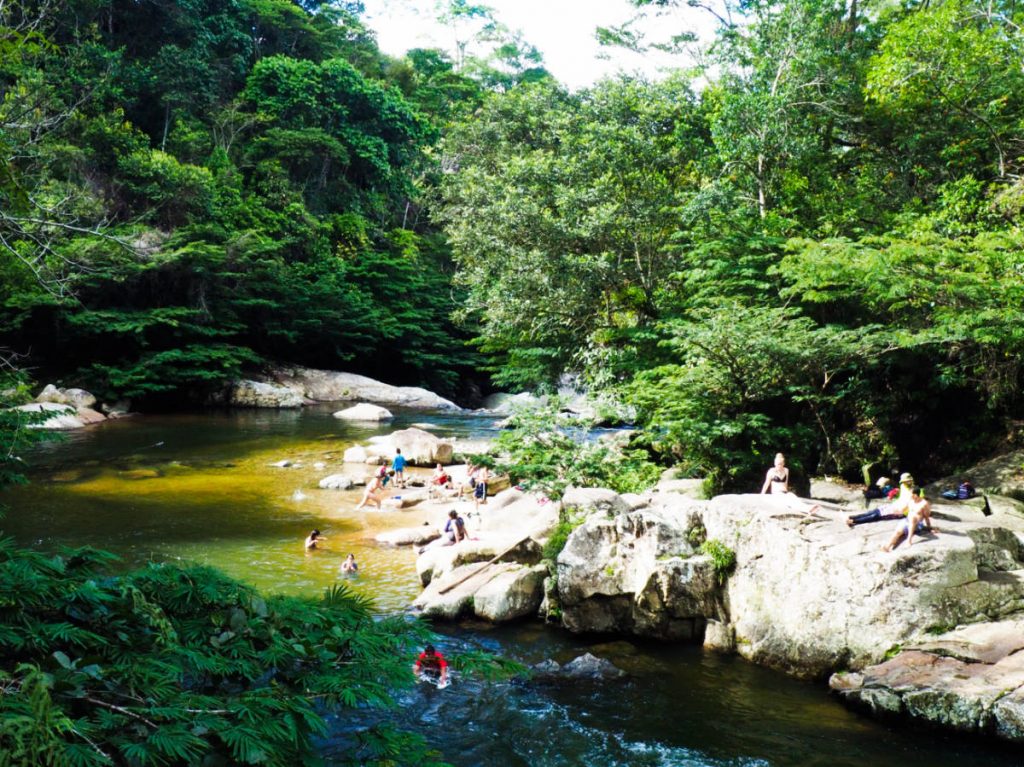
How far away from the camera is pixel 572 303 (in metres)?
21.2

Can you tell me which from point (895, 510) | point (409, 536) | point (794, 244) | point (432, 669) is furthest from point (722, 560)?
point (794, 244)

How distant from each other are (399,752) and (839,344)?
13111 mm

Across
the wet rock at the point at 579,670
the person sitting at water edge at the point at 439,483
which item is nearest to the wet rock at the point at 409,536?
the person sitting at water edge at the point at 439,483

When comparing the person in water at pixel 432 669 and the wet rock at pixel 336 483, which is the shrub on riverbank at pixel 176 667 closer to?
the person in water at pixel 432 669

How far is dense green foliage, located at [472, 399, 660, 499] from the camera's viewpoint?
13.2 metres

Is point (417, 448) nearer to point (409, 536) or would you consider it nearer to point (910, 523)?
point (409, 536)

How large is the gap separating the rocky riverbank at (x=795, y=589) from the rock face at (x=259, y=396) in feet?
80.9

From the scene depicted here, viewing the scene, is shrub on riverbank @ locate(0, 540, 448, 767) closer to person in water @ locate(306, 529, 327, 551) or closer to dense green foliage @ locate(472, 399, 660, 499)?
dense green foliage @ locate(472, 399, 660, 499)

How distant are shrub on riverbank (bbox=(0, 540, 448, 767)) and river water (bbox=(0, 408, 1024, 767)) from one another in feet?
4.73

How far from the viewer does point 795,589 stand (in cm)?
897

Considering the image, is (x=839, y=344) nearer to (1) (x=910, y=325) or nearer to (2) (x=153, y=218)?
(1) (x=910, y=325)

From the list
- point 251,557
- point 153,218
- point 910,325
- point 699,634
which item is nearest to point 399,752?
point 699,634

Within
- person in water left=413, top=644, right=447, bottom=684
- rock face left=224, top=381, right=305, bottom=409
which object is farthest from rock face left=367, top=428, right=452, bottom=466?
person in water left=413, top=644, right=447, bottom=684

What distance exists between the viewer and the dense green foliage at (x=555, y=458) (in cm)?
1320
